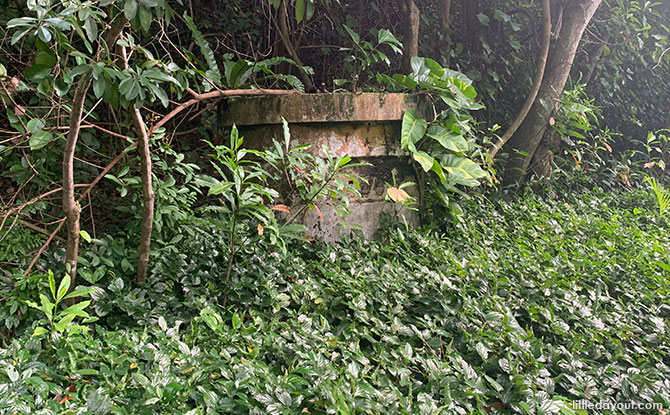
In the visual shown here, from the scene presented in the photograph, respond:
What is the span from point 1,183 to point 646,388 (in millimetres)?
3405

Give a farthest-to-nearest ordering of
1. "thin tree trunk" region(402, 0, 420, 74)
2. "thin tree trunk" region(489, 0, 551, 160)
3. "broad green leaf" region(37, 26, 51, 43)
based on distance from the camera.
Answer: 1. "thin tree trunk" region(489, 0, 551, 160)
2. "thin tree trunk" region(402, 0, 420, 74)
3. "broad green leaf" region(37, 26, 51, 43)

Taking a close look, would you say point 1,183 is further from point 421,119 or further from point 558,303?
point 558,303

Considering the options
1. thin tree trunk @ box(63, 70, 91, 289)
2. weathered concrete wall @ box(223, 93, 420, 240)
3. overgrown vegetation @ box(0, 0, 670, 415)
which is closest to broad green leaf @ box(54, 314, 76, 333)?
overgrown vegetation @ box(0, 0, 670, 415)

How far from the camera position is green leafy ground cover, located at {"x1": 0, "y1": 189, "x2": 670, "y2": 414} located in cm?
142

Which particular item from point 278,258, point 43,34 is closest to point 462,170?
point 278,258

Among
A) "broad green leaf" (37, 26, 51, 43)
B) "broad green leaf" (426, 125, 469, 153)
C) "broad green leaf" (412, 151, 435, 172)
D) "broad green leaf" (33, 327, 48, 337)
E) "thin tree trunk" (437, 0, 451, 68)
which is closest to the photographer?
"broad green leaf" (37, 26, 51, 43)

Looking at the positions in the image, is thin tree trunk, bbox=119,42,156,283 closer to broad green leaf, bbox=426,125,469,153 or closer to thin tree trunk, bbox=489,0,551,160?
broad green leaf, bbox=426,125,469,153

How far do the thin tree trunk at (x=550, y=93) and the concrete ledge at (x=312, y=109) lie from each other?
6.06ft

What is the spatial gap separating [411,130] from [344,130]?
1.43 feet

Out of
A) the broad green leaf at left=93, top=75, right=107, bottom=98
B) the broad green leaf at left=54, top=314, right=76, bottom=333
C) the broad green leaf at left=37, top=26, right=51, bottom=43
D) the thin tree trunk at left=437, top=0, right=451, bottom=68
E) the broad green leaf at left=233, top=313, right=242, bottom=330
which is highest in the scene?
the thin tree trunk at left=437, top=0, right=451, bottom=68

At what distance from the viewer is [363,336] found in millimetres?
1923

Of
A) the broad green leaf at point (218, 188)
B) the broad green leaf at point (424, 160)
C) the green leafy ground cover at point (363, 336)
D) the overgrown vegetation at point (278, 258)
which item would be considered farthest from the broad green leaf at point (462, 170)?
the broad green leaf at point (218, 188)

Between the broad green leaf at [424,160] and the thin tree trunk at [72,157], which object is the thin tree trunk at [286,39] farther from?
the thin tree trunk at [72,157]

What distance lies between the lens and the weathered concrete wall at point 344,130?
2770 mm
